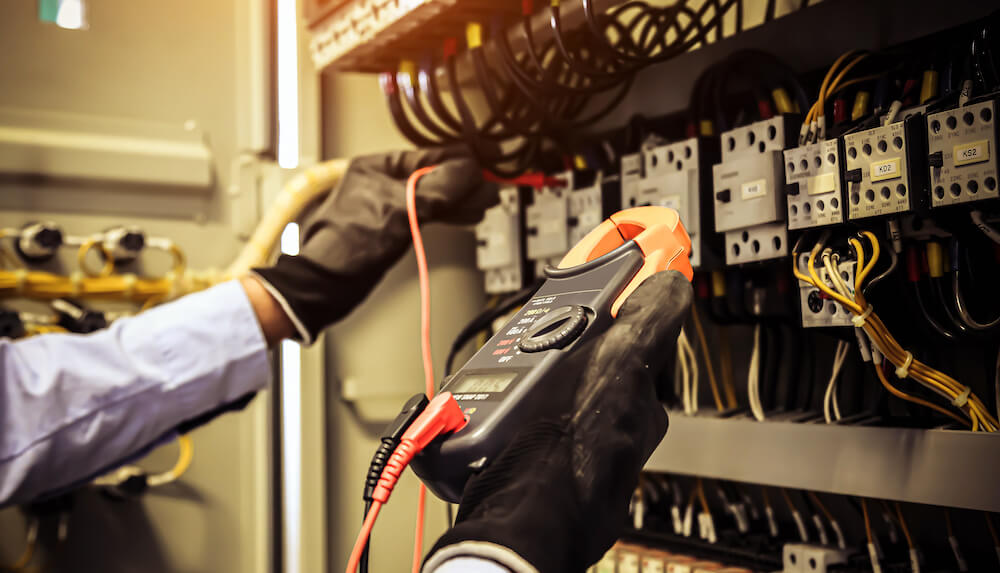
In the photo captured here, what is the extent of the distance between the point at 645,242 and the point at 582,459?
22 centimetres

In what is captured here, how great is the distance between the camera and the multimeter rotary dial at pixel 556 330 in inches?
24.0

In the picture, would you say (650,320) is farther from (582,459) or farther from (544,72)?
(544,72)

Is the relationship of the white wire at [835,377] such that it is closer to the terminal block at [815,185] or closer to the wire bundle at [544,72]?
the terminal block at [815,185]

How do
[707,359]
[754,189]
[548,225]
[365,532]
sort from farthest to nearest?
[548,225] < [707,359] < [754,189] < [365,532]

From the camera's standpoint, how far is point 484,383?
624 millimetres

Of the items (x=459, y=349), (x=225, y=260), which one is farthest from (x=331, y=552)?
(x=225, y=260)

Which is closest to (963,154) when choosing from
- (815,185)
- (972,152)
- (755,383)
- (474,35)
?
(972,152)

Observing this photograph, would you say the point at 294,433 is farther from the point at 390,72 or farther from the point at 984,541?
the point at 984,541

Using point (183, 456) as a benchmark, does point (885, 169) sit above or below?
above

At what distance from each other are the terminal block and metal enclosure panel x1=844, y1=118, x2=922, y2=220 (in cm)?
1

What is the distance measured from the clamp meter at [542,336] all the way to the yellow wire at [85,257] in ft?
2.65

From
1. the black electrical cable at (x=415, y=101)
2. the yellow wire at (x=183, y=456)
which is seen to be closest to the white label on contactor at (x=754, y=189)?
the black electrical cable at (x=415, y=101)

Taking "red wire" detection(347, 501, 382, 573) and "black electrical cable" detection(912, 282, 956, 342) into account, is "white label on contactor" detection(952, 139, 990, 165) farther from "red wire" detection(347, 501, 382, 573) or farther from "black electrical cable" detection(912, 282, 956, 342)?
"red wire" detection(347, 501, 382, 573)

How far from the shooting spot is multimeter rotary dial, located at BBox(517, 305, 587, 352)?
609mm
